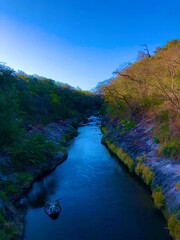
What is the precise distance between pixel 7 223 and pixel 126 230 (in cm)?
860

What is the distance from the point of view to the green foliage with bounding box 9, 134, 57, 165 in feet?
90.3

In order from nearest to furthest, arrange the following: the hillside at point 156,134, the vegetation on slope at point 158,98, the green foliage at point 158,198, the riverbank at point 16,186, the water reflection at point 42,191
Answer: the riverbank at point 16,186
the green foliage at point 158,198
the hillside at point 156,134
the water reflection at point 42,191
the vegetation on slope at point 158,98

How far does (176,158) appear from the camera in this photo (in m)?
23.6

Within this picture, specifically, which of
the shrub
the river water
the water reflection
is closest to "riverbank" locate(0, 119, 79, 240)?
the water reflection

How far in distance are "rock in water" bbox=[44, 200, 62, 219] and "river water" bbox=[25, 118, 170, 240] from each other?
38cm

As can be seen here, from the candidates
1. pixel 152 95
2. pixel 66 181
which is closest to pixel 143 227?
pixel 66 181

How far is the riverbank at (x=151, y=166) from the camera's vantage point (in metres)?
17.4

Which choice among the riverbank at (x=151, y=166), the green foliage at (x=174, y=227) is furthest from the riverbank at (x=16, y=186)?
the green foliage at (x=174, y=227)

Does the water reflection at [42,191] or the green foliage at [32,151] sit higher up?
the green foliage at [32,151]

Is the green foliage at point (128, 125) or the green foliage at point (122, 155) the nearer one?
the green foliage at point (122, 155)

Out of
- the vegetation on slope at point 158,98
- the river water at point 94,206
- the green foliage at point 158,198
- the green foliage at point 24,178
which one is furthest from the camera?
the vegetation on slope at point 158,98

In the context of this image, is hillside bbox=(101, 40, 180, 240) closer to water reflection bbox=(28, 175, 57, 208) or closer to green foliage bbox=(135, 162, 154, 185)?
green foliage bbox=(135, 162, 154, 185)

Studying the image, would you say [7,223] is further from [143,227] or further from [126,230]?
[143,227]

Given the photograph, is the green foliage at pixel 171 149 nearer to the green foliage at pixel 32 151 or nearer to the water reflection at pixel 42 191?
the water reflection at pixel 42 191
